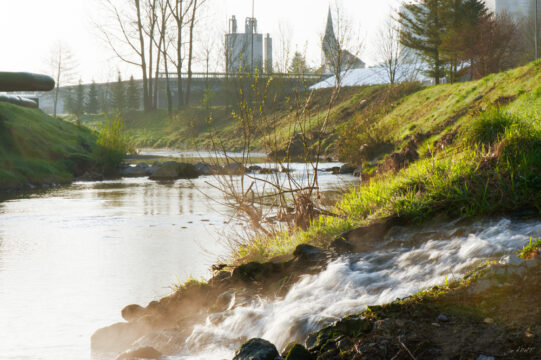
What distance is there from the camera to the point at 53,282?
24.0ft

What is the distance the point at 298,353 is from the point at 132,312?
263cm

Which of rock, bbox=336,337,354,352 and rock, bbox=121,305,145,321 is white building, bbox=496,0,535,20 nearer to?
rock, bbox=121,305,145,321

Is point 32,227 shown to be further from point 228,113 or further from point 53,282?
point 228,113

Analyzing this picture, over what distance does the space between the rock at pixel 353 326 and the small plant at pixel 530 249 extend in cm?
132

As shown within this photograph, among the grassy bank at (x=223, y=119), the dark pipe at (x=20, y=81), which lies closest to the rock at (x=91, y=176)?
the dark pipe at (x=20, y=81)

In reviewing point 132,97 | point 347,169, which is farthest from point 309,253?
point 132,97

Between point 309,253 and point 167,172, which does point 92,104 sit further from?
point 309,253

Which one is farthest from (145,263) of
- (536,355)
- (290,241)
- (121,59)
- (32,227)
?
(121,59)

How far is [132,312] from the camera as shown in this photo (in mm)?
5805

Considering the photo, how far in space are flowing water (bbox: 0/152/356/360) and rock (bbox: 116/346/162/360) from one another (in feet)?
2.03

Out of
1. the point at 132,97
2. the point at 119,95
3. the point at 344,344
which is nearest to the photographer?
the point at 344,344

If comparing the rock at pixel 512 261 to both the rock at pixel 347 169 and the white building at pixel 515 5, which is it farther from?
the white building at pixel 515 5

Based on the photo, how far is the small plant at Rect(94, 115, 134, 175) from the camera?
2205 centimetres

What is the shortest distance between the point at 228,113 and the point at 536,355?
4807 centimetres
